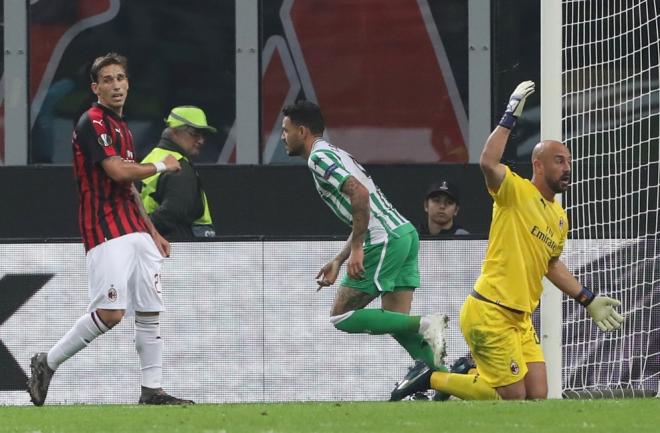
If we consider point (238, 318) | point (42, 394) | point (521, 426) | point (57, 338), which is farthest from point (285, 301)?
point (521, 426)

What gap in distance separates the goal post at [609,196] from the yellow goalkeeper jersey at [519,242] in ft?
3.01

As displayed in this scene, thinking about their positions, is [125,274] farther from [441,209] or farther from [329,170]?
[441,209]

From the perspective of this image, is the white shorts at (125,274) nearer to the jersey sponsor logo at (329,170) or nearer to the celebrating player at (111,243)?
the celebrating player at (111,243)

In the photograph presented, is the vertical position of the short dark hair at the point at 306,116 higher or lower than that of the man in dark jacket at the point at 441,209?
higher

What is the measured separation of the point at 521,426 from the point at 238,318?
4.13 m

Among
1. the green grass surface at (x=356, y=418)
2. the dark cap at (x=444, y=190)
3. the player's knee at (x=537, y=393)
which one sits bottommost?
the player's knee at (x=537, y=393)

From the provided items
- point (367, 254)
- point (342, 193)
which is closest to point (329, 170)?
point (342, 193)

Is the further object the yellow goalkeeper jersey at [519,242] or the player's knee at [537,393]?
the player's knee at [537,393]

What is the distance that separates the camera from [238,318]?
12.7m

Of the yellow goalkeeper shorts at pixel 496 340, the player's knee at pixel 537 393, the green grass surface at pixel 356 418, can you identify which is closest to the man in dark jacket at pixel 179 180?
the yellow goalkeeper shorts at pixel 496 340

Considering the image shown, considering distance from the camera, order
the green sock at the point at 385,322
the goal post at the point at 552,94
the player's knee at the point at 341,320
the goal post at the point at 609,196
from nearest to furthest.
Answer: the green sock at the point at 385,322 → the player's knee at the point at 341,320 → the goal post at the point at 552,94 → the goal post at the point at 609,196

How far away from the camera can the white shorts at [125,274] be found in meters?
10.7

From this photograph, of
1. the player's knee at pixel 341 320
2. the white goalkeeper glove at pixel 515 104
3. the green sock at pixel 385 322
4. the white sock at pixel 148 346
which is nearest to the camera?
the white goalkeeper glove at pixel 515 104

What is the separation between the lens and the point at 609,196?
1288 centimetres
